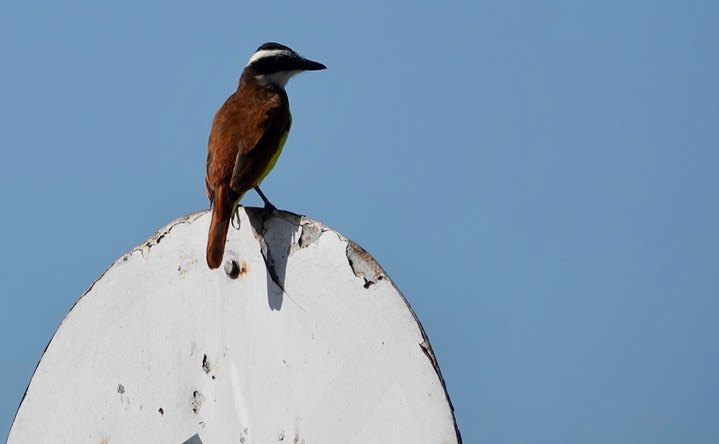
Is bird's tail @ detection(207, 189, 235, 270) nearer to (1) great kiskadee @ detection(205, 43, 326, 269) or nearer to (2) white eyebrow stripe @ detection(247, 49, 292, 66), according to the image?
(1) great kiskadee @ detection(205, 43, 326, 269)

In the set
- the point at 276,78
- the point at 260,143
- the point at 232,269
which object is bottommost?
the point at 232,269

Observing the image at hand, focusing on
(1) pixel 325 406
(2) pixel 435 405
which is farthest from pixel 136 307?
(2) pixel 435 405

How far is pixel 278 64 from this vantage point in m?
5.69

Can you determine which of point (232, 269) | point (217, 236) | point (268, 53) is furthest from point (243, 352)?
point (268, 53)

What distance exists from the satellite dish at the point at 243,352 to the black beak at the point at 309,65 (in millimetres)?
2678

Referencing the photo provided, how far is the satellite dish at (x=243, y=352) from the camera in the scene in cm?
256

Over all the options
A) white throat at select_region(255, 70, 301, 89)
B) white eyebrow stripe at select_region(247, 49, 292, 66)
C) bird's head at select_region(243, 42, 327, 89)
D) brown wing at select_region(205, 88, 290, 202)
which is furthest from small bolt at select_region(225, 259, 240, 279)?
white eyebrow stripe at select_region(247, 49, 292, 66)

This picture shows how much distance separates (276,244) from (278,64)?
289 cm

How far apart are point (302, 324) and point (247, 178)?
61.0 inches

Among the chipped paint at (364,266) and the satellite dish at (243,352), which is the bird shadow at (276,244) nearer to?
the satellite dish at (243,352)

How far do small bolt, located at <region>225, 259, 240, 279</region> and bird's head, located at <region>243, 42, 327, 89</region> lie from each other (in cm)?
268

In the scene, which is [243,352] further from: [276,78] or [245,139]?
[276,78]

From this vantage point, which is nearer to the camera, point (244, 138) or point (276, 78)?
point (244, 138)

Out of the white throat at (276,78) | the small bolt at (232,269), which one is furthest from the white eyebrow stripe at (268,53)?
the small bolt at (232,269)
